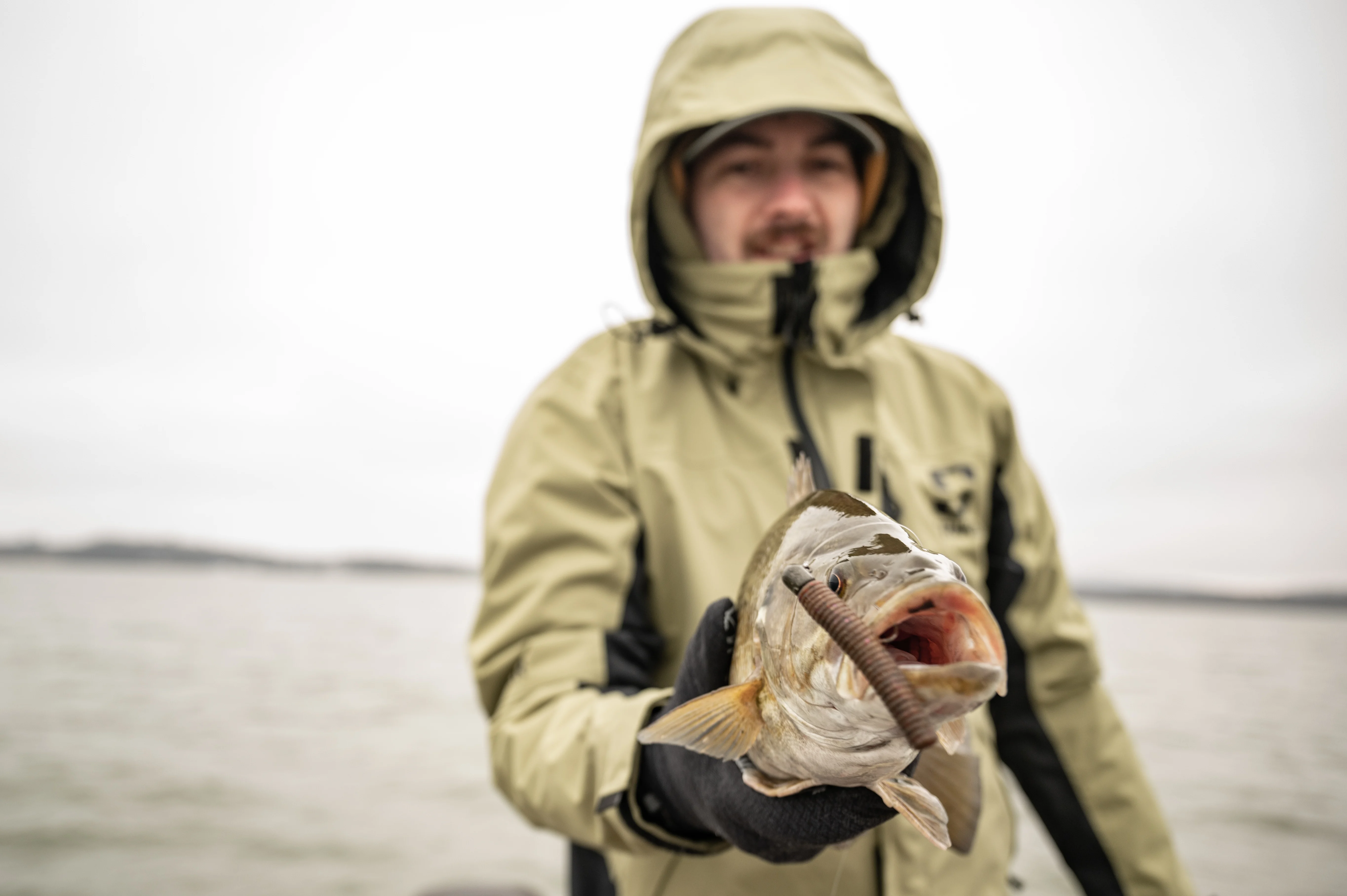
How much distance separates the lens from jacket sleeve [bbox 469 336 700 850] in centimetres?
189

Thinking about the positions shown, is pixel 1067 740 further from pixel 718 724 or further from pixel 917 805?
pixel 718 724

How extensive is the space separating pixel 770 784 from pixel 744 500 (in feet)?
3.60

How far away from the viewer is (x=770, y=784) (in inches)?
51.6

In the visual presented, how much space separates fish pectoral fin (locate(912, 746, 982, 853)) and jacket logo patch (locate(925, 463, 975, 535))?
97cm

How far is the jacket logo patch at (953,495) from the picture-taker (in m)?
2.54

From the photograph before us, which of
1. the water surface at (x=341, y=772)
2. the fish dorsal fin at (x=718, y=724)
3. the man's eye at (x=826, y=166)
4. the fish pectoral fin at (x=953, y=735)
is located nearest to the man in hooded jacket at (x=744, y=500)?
the man's eye at (x=826, y=166)

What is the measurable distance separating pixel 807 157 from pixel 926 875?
7.46ft

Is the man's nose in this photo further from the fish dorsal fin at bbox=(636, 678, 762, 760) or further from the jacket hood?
the fish dorsal fin at bbox=(636, 678, 762, 760)

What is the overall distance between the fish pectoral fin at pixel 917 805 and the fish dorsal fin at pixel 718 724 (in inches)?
7.9

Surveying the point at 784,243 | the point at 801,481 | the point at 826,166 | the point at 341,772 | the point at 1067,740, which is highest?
the point at 826,166

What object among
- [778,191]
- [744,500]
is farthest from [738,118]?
[744,500]

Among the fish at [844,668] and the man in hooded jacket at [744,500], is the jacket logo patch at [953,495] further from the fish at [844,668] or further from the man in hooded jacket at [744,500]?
the fish at [844,668]

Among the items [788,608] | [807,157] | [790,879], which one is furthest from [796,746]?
[807,157]

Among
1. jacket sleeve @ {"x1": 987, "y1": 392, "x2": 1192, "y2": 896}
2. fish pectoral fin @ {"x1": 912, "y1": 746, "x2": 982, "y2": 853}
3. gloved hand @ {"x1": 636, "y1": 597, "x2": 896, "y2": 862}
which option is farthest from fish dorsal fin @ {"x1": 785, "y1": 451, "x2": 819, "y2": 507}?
jacket sleeve @ {"x1": 987, "y1": 392, "x2": 1192, "y2": 896}
